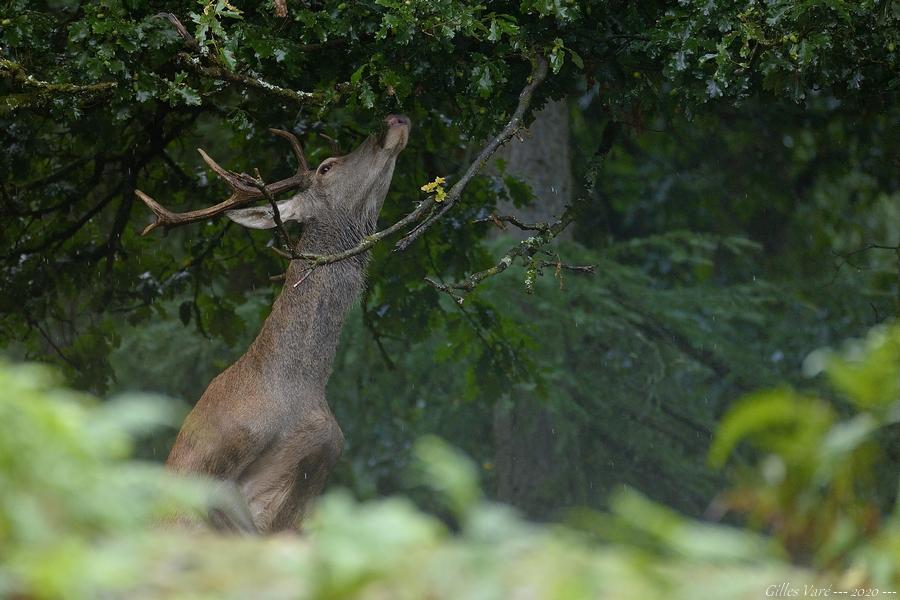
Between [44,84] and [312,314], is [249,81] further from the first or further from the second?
[312,314]

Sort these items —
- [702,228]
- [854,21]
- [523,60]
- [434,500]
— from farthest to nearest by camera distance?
[702,228] < [434,500] < [523,60] < [854,21]

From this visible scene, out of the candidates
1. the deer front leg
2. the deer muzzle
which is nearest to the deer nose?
the deer muzzle

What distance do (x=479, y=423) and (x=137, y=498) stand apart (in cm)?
1206

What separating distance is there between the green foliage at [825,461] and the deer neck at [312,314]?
4.05m

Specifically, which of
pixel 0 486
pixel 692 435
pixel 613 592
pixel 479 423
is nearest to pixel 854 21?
pixel 613 592

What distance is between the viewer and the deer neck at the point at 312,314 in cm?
587

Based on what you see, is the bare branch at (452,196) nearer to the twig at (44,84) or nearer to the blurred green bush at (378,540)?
the twig at (44,84)

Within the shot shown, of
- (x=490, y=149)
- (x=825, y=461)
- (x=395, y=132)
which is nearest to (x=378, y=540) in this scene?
(x=825, y=461)

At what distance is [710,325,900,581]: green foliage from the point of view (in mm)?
1795

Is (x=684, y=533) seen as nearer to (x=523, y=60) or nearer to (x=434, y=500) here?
(x=523, y=60)

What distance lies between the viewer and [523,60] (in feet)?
20.0

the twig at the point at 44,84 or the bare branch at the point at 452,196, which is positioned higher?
the twig at the point at 44,84

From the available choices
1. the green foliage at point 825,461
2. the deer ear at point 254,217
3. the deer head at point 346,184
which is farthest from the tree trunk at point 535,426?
the green foliage at point 825,461

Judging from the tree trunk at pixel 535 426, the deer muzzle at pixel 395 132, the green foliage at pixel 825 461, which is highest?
the deer muzzle at pixel 395 132
